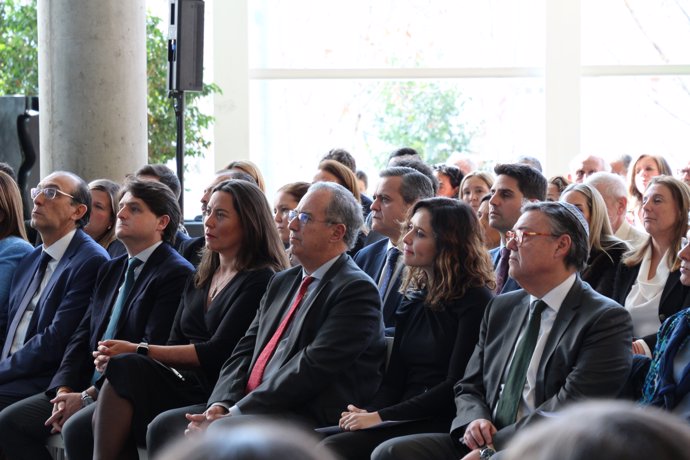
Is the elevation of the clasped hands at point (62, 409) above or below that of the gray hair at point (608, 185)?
below

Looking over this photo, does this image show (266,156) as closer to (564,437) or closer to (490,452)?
(490,452)

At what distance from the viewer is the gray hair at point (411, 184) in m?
5.23

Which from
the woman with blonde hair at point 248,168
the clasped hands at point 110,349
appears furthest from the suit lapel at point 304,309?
the woman with blonde hair at point 248,168

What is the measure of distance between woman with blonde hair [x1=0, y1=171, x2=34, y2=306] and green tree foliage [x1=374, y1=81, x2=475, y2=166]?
6926 mm

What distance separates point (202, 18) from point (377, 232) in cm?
286

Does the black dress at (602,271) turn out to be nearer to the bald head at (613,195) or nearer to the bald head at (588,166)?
the bald head at (613,195)

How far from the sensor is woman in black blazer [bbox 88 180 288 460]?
13.6 feet

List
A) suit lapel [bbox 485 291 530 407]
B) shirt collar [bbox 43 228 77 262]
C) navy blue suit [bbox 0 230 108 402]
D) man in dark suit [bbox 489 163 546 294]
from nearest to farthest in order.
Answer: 1. suit lapel [bbox 485 291 530 407]
2. navy blue suit [bbox 0 230 108 402]
3. man in dark suit [bbox 489 163 546 294]
4. shirt collar [bbox 43 228 77 262]

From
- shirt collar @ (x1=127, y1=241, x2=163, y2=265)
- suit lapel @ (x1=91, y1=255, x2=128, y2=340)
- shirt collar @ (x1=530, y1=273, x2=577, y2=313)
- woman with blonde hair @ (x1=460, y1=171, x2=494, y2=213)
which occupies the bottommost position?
suit lapel @ (x1=91, y1=255, x2=128, y2=340)

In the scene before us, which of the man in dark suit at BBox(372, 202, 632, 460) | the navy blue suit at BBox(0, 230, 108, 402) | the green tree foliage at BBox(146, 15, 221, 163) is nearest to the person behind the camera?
the man in dark suit at BBox(372, 202, 632, 460)

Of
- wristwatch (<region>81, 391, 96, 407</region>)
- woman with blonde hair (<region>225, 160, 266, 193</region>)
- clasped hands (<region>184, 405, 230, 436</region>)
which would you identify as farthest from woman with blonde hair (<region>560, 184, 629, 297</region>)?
woman with blonde hair (<region>225, 160, 266, 193</region>)

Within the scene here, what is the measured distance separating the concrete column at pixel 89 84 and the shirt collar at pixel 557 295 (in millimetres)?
4567

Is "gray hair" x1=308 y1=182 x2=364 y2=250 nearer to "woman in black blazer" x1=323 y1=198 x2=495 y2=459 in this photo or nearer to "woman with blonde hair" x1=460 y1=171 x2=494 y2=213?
"woman in black blazer" x1=323 y1=198 x2=495 y2=459

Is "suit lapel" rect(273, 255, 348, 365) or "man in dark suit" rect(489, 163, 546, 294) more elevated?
"man in dark suit" rect(489, 163, 546, 294)
